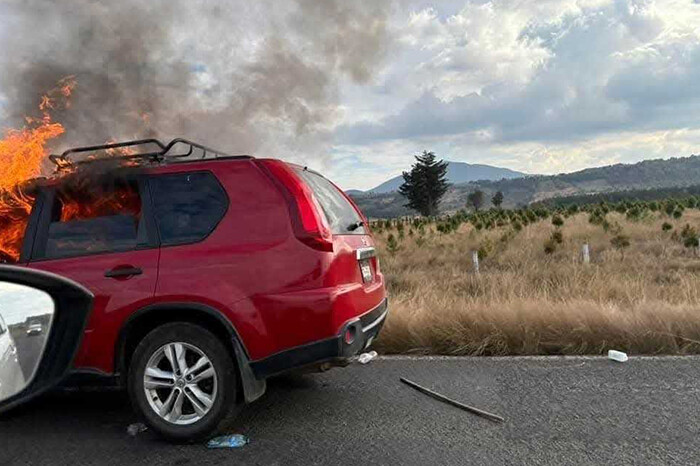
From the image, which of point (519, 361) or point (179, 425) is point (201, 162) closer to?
point (179, 425)

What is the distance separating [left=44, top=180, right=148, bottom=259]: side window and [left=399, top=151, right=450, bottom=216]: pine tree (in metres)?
61.0

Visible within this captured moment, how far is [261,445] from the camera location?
11.5 ft

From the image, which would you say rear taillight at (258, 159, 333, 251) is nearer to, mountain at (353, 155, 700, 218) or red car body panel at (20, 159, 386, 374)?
red car body panel at (20, 159, 386, 374)

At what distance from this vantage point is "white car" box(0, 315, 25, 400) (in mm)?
1826

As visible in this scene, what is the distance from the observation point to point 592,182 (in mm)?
164750

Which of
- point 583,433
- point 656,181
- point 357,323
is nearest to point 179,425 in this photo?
point 357,323

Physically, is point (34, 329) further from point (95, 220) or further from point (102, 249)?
point (95, 220)

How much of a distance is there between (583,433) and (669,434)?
1.61 feet

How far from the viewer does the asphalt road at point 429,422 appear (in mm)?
3271

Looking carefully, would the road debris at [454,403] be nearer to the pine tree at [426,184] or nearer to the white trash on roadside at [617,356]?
the white trash on roadside at [617,356]

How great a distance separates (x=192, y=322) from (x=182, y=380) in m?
0.37

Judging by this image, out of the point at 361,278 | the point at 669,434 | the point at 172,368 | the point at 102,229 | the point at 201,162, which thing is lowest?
the point at 669,434

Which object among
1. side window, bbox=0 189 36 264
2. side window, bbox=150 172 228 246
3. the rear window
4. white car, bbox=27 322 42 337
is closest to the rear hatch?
the rear window

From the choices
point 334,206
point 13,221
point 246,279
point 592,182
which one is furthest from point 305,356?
point 592,182
